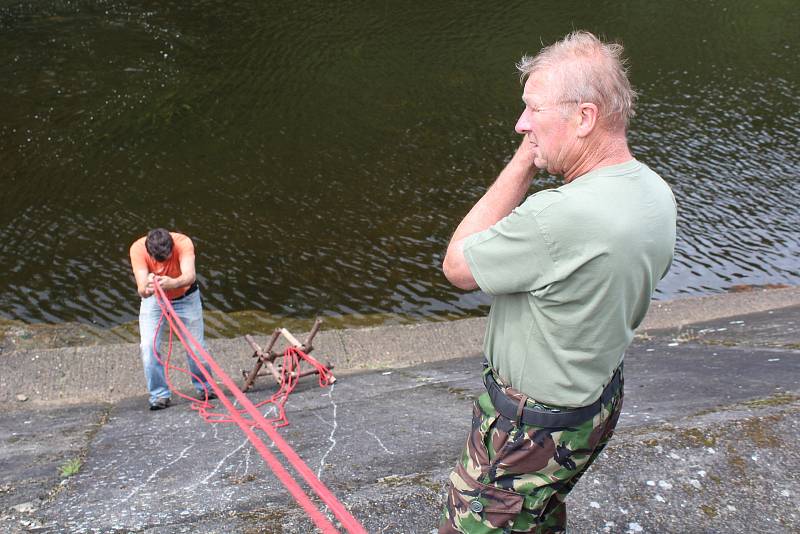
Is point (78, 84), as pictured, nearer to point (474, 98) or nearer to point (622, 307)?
point (474, 98)

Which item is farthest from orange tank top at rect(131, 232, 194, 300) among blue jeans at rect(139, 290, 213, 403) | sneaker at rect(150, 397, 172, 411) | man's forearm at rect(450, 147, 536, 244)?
man's forearm at rect(450, 147, 536, 244)

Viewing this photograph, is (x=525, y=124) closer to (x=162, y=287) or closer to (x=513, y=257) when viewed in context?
(x=513, y=257)

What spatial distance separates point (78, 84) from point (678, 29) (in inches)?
675

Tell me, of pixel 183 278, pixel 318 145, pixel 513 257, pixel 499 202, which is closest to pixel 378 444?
pixel 183 278

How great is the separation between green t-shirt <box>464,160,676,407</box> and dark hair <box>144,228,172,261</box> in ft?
14.1

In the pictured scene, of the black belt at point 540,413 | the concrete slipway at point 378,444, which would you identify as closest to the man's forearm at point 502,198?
the black belt at point 540,413

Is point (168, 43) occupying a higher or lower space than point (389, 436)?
higher

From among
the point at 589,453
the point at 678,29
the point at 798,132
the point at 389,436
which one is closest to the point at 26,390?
the point at 389,436

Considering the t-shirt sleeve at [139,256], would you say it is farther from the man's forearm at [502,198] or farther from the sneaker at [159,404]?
the man's forearm at [502,198]

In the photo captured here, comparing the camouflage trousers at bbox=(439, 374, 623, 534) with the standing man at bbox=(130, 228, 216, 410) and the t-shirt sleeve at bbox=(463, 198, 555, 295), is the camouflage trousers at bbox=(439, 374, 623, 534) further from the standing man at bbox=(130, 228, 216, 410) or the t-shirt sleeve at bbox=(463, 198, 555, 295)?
the standing man at bbox=(130, 228, 216, 410)

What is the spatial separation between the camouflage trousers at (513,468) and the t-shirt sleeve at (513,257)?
17.8 inches

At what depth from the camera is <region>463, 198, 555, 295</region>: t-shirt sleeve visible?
2.11m

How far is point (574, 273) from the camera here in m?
2.10

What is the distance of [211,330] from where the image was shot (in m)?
9.55
